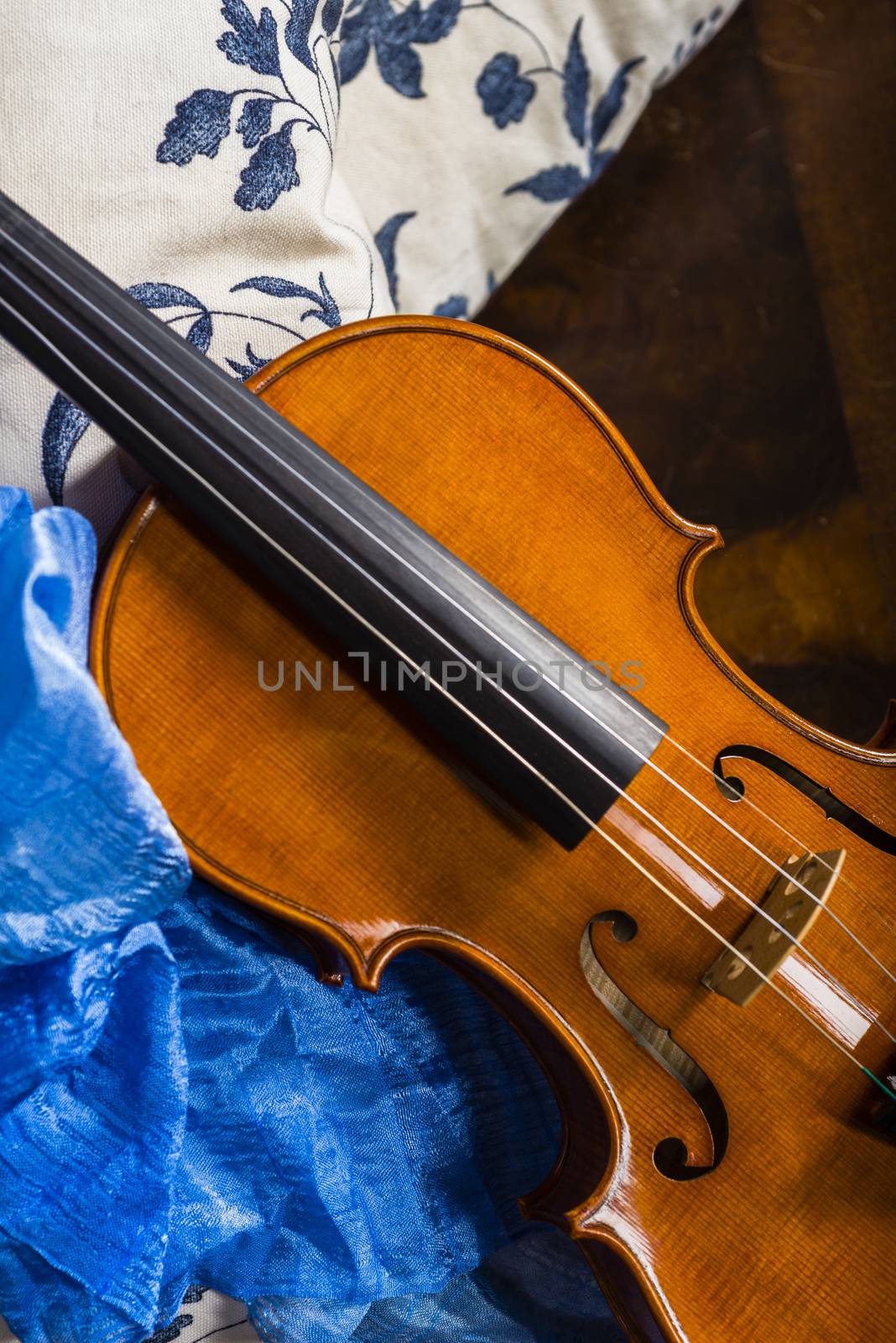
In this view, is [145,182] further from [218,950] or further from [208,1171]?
[208,1171]

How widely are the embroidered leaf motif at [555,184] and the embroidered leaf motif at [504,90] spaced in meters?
0.06

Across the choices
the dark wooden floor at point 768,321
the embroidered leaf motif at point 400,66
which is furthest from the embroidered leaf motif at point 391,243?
the dark wooden floor at point 768,321

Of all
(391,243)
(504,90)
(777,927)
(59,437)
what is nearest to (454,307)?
(391,243)

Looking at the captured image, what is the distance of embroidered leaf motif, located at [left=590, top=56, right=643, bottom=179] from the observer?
44.6 inches

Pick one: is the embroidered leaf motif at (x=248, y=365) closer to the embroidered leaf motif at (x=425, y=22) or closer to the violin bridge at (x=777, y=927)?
the embroidered leaf motif at (x=425, y=22)

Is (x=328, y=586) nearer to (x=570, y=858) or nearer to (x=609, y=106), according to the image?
(x=570, y=858)

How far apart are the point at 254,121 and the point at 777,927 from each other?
0.72 m

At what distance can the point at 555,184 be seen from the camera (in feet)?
3.69

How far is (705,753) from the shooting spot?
2.62 feet

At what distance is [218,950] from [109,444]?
40cm

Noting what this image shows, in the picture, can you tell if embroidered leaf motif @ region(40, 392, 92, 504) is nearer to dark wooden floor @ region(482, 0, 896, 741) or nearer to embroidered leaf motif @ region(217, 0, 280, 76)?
embroidered leaf motif @ region(217, 0, 280, 76)

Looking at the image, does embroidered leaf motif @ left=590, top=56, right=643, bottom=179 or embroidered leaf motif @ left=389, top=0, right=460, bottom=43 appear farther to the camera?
embroidered leaf motif @ left=590, top=56, right=643, bottom=179

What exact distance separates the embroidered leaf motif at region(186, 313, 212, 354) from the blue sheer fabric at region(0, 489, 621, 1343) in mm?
190

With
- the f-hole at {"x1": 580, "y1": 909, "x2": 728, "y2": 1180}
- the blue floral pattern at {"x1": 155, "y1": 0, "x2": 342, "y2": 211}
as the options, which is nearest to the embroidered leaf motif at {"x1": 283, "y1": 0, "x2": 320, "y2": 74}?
the blue floral pattern at {"x1": 155, "y1": 0, "x2": 342, "y2": 211}
